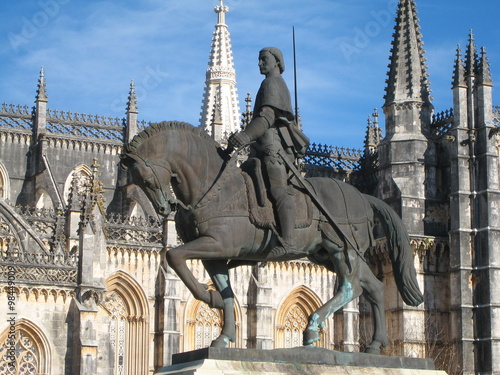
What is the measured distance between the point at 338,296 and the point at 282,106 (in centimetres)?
227

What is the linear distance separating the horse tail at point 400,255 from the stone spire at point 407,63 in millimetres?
31307

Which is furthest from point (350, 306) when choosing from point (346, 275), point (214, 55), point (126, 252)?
point (214, 55)

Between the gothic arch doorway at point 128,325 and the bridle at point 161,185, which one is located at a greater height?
the bridle at point 161,185

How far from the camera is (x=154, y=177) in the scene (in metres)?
11.8

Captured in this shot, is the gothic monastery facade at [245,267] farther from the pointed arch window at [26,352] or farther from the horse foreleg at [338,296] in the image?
the horse foreleg at [338,296]

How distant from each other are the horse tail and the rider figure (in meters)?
1.31

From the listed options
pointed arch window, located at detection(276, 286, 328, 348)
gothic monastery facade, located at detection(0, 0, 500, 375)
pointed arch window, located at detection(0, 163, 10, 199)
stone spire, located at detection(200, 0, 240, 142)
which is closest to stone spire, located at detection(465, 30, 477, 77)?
gothic monastery facade, located at detection(0, 0, 500, 375)

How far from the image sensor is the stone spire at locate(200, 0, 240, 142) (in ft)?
247

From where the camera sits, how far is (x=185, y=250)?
11688mm

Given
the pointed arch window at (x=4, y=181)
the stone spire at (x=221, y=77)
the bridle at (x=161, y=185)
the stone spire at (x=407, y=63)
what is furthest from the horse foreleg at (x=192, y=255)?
the stone spire at (x=221, y=77)

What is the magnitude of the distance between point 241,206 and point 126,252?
2590cm

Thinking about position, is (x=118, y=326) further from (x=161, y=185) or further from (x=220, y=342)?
(x=220, y=342)

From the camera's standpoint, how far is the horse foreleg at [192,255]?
11.7m

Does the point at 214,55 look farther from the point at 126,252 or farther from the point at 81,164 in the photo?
the point at 126,252
